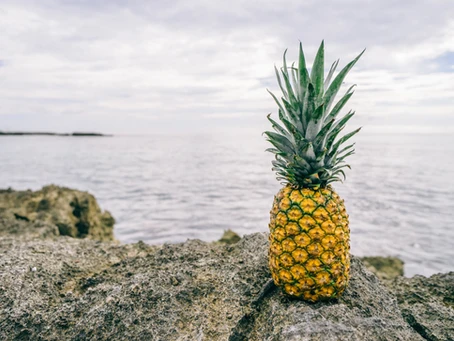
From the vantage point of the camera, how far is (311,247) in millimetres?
2738

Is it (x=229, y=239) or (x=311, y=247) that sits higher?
(x=311, y=247)

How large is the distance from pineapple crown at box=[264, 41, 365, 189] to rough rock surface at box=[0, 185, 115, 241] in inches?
218

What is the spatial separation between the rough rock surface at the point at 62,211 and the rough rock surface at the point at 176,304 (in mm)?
3898

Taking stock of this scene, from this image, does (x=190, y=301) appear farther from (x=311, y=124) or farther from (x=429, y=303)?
Result: (x=429, y=303)

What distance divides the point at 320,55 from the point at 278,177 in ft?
3.57

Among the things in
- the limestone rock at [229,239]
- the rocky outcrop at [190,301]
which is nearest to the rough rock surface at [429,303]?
the rocky outcrop at [190,301]

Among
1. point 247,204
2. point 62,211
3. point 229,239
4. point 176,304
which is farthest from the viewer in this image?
point 247,204

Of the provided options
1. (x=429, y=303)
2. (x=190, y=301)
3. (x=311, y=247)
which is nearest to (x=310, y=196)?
(x=311, y=247)

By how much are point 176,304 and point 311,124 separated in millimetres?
1837

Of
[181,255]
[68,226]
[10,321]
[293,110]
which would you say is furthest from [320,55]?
[68,226]

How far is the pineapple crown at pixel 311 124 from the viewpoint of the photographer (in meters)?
2.80

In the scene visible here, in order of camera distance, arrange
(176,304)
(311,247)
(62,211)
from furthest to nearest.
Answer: (62,211) → (176,304) → (311,247)

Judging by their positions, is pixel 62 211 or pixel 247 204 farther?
pixel 247 204

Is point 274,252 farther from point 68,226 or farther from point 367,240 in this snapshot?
point 367,240
